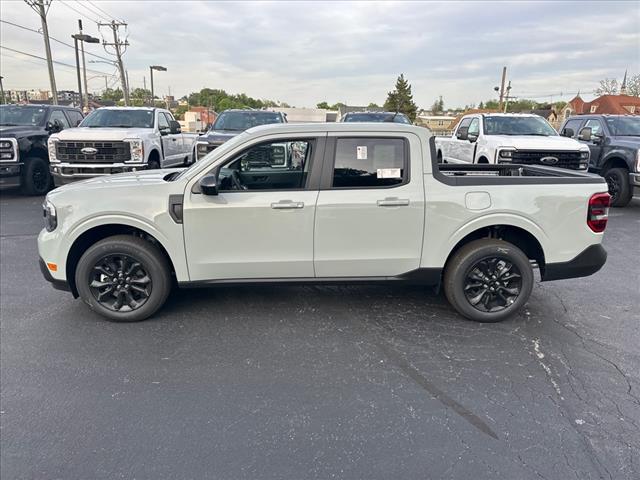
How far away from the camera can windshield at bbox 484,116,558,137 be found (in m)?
9.60

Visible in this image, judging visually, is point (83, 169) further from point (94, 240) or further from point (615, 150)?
point (615, 150)

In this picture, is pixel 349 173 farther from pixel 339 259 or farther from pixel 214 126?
pixel 214 126

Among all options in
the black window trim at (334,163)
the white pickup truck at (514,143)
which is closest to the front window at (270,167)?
the black window trim at (334,163)

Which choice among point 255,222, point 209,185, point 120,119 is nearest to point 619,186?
point 255,222

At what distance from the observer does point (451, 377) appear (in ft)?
10.2

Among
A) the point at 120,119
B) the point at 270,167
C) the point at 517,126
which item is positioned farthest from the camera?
the point at 120,119

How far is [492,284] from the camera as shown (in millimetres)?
3930

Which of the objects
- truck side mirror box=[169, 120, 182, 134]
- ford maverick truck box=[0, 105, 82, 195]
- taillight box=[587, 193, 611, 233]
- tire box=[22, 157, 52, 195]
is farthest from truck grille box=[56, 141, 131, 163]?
taillight box=[587, 193, 611, 233]

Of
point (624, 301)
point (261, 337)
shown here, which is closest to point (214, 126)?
point (261, 337)

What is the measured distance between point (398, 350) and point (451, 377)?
1.63 ft

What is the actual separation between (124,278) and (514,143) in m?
7.78

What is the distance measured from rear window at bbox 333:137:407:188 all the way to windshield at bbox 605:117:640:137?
29.8 ft

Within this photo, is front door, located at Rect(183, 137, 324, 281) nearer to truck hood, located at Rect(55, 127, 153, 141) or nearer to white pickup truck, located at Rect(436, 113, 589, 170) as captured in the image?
white pickup truck, located at Rect(436, 113, 589, 170)

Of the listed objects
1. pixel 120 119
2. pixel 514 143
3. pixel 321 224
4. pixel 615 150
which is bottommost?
pixel 321 224
